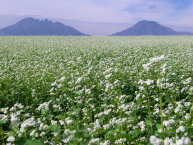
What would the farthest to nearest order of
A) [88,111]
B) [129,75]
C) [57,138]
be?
[129,75], [88,111], [57,138]

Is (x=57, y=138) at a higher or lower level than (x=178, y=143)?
lower

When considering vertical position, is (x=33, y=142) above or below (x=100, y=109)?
above

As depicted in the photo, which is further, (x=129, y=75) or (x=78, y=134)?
(x=129, y=75)

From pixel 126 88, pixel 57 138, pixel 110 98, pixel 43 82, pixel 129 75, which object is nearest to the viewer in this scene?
pixel 57 138

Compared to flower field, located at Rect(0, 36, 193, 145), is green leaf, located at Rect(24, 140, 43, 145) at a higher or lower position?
higher

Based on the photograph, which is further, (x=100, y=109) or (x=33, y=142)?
(x=100, y=109)

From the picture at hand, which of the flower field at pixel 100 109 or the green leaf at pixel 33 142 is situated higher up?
the green leaf at pixel 33 142

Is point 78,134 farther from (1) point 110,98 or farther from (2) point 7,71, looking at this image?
(2) point 7,71

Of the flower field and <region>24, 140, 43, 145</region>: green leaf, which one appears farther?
the flower field

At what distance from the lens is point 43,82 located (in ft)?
26.3

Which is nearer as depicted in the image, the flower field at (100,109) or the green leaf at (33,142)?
the green leaf at (33,142)

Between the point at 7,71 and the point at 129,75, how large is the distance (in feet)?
18.1

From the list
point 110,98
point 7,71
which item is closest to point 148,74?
point 110,98

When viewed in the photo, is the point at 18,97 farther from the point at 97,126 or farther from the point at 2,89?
the point at 97,126
